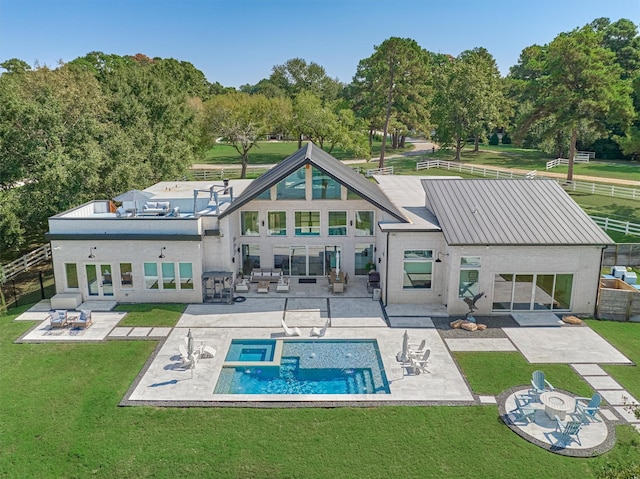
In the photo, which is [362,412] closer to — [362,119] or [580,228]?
[580,228]

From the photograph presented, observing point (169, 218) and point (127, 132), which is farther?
point (127, 132)

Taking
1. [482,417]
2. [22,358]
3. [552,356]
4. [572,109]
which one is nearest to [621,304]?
[552,356]

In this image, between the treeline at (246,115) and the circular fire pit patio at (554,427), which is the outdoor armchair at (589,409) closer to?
the circular fire pit patio at (554,427)

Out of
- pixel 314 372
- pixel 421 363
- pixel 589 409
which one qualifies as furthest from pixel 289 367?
pixel 589 409

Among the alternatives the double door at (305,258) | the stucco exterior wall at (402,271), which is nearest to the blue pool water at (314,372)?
the stucco exterior wall at (402,271)

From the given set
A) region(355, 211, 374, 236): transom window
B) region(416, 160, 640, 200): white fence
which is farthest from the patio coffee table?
region(416, 160, 640, 200): white fence

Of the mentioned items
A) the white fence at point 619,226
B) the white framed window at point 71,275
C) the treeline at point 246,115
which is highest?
the treeline at point 246,115

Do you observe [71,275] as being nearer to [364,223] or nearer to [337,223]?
[337,223]
